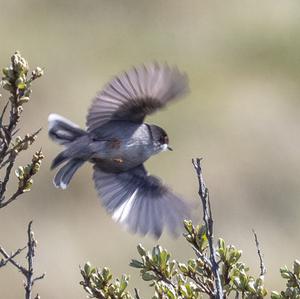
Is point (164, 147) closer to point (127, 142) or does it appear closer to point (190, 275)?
point (127, 142)

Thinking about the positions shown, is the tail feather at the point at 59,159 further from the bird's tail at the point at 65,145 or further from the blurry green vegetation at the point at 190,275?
the blurry green vegetation at the point at 190,275

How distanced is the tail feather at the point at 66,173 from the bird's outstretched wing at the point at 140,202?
0.68ft

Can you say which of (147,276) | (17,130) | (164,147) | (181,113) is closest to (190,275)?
(147,276)

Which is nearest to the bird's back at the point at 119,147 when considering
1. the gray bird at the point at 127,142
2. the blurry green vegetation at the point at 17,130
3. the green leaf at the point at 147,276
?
the gray bird at the point at 127,142

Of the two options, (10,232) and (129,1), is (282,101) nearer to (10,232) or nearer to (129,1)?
(129,1)

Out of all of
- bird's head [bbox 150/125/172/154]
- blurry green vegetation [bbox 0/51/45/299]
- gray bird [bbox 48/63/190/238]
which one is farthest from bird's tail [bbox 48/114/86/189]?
blurry green vegetation [bbox 0/51/45/299]

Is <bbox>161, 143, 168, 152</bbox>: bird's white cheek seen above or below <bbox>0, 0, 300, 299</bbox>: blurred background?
below

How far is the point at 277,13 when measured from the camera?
18750 millimetres

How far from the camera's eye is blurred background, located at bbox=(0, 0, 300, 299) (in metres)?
12.2

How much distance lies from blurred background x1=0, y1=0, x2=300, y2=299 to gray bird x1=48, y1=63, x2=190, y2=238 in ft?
21.2

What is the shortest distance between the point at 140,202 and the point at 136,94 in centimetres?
48

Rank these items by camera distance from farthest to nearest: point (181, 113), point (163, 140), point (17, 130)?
point (181, 113)
point (163, 140)
point (17, 130)

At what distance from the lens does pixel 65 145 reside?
4.32 m

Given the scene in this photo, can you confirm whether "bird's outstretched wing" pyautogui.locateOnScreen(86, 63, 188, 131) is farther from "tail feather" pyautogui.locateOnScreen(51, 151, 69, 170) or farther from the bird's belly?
"tail feather" pyautogui.locateOnScreen(51, 151, 69, 170)
